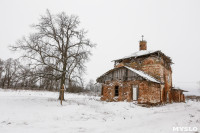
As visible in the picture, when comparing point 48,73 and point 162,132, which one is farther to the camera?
point 48,73

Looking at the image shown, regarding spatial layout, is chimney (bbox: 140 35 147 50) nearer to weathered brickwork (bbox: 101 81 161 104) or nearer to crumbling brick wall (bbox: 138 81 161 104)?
weathered brickwork (bbox: 101 81 161 104)

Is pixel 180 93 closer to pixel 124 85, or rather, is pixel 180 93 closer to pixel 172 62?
pixel 172 62

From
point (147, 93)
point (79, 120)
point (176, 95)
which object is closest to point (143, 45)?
point (176, 95)

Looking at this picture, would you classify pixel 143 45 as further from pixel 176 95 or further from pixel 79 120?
pixel 79 120

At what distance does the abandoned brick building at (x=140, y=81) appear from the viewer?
61.9 feet

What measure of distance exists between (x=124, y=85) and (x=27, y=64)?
12.5m

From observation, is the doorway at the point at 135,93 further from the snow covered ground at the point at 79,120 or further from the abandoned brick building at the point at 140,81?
the snow covered ground at the point at 79,120

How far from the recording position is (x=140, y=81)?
62.5 feet

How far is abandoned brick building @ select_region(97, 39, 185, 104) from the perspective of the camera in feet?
61.9

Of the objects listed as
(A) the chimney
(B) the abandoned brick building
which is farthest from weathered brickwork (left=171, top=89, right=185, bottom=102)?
(A) the chimney

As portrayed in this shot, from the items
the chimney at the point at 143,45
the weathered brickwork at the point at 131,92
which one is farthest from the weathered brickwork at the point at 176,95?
the chimney at the point at 143,45

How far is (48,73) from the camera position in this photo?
1457 centimetres

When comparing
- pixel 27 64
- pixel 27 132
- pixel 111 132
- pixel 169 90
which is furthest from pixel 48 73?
pixel 169 90

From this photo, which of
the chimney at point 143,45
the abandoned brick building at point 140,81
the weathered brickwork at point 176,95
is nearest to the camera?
the abandoned brick building at point 140,81
